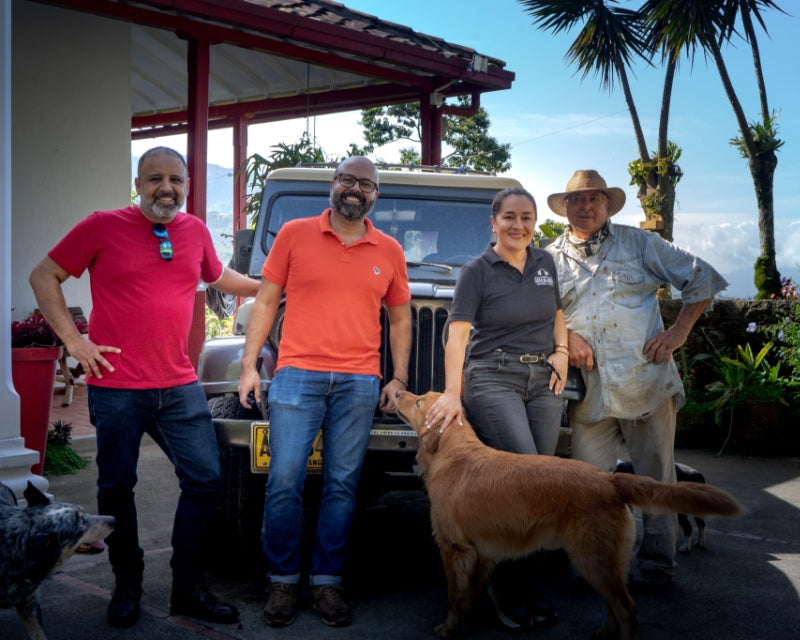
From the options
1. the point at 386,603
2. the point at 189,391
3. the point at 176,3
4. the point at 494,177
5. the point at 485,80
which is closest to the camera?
the point at 189,391

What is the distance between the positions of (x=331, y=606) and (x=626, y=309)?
2069 mm

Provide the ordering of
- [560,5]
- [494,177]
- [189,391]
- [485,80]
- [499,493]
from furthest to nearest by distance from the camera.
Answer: [560,5]
[485,80]
[494,177]
[189,391]
[499,493]

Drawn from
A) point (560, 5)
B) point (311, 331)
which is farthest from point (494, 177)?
point (560, 5)

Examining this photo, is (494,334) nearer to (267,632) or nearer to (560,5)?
(267,632)

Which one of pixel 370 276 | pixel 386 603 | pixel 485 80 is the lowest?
pixel 386 603

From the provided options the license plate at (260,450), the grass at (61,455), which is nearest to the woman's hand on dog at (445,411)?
the license plate at (260,450)

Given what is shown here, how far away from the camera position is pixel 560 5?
18.5 metres

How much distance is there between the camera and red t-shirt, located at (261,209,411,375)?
155 inches

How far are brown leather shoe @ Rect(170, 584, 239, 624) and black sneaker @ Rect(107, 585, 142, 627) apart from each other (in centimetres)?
18

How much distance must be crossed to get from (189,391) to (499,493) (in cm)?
146

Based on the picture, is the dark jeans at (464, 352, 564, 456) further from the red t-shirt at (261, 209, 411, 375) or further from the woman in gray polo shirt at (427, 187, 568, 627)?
the red t-shirt at (261, 209, 411, 375)

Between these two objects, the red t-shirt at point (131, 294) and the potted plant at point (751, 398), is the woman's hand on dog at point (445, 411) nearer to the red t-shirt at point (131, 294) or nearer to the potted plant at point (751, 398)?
the red t-shirt at point (131, 294)

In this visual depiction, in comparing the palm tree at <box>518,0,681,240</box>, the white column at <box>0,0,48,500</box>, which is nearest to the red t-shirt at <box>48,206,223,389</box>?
the white column at <box>0,0,48,500</box>

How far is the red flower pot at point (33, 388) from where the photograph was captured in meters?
5.93
